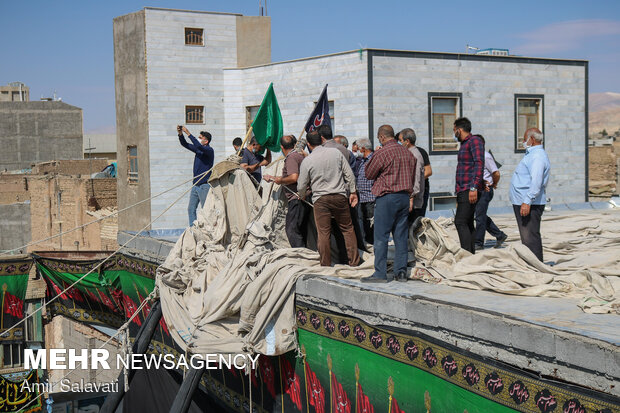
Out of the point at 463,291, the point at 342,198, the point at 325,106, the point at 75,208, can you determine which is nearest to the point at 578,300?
the point at 463,291

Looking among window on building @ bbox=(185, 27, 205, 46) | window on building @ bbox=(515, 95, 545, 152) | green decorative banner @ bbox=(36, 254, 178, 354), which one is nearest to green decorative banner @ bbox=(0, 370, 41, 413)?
green decorative banner @ bbox=(36, 254, 178, 354)

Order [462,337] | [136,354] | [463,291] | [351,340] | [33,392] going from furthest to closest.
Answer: [33,392] < [136,354] < [351,340] < [463,291] < [462,337]

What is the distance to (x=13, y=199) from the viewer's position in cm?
3441

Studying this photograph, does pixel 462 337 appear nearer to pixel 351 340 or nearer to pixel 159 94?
pixel 351 340

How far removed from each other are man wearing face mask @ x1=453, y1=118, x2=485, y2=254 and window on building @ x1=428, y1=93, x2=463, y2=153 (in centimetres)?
1095

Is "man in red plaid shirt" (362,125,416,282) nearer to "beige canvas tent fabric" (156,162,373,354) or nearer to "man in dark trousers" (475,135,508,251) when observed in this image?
"beige canvas tent fabric" (156,162,373,354)

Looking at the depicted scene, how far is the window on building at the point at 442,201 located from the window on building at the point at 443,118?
1.19m

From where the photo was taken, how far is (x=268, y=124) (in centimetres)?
1031

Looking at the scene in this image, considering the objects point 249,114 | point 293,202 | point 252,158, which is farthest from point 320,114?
→ point 249,114

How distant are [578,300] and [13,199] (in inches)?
1294

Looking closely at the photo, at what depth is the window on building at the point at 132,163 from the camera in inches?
892

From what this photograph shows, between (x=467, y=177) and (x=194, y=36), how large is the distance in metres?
15.7

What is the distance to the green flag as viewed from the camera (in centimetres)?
1020

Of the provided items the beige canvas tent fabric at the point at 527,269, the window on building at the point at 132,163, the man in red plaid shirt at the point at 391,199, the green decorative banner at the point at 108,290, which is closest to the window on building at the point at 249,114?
the window on building at the point at 132,163
